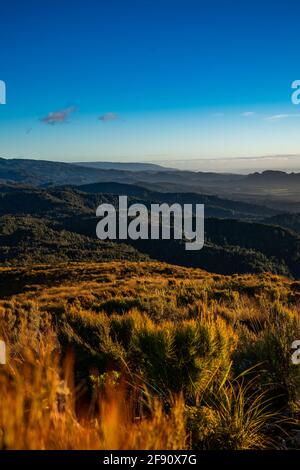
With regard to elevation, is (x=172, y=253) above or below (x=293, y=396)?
below

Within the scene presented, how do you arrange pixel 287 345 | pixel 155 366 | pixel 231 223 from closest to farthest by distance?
pixel 155 366 < pixel 287 345 < pixel 231 223

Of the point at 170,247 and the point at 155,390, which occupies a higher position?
the point at 155,390

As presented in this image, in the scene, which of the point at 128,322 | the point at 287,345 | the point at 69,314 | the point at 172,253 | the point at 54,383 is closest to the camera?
the point at 54,383

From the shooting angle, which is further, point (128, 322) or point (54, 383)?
point (128, 322)

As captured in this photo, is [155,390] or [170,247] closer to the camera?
[155,390]

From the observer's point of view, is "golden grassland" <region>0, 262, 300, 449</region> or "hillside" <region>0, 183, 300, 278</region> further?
"hillside" <region>0, 183, 300, 278</region>

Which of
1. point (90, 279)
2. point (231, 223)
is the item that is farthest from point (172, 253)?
point (90, 279)

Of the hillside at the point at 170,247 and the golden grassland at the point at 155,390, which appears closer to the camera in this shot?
the golden grassland at the point at 155,390

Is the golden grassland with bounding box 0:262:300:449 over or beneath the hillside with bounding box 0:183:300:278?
over

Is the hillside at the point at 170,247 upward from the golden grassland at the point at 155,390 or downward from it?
downward
